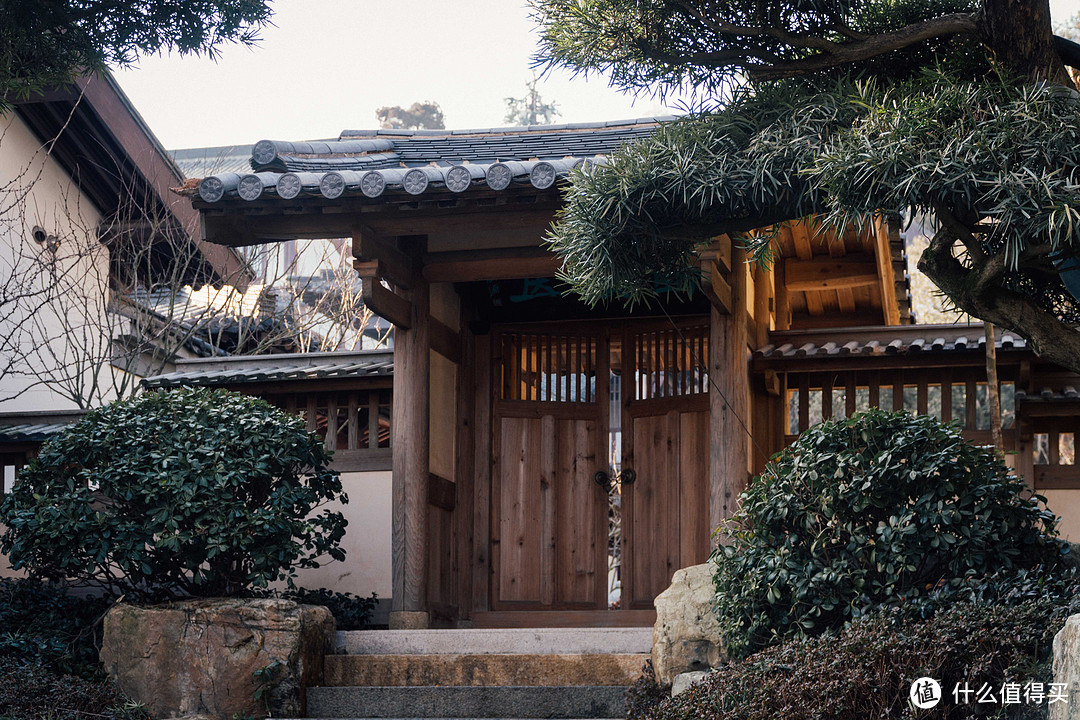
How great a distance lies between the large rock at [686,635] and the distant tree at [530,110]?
2560 centimetres

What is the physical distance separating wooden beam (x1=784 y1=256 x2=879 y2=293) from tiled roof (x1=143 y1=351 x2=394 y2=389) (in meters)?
3.64

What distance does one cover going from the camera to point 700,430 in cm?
885

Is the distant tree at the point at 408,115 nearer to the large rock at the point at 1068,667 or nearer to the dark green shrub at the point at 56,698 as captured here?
the dark green shrub at the point at 56,698

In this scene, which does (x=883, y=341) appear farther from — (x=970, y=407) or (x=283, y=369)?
(x=283, y=369)

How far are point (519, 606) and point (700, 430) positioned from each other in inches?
75.2

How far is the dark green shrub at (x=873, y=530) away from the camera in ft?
17.2

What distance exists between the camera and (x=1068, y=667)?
13.1 ft

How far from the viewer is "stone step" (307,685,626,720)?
6.10m

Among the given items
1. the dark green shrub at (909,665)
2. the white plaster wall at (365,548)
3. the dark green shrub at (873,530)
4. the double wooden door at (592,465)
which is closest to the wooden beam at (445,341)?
the double wooden door at (592,465)

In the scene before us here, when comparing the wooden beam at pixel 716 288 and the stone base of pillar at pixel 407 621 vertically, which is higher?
the wooden beam at pixel 716 288

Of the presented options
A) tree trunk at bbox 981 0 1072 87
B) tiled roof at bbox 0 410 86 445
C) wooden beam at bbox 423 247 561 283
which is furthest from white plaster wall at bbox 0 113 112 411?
tree trunk at bbox 981 0 1072 87

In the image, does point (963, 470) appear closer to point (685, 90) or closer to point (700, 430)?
point (685, 90)

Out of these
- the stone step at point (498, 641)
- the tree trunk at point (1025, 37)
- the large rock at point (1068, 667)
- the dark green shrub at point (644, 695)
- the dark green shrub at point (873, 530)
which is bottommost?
the dark green shrub at point (644, 695)

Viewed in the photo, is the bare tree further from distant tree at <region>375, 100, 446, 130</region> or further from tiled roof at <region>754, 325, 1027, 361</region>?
distant tree at <region>375, 100, 446, 130</region>
